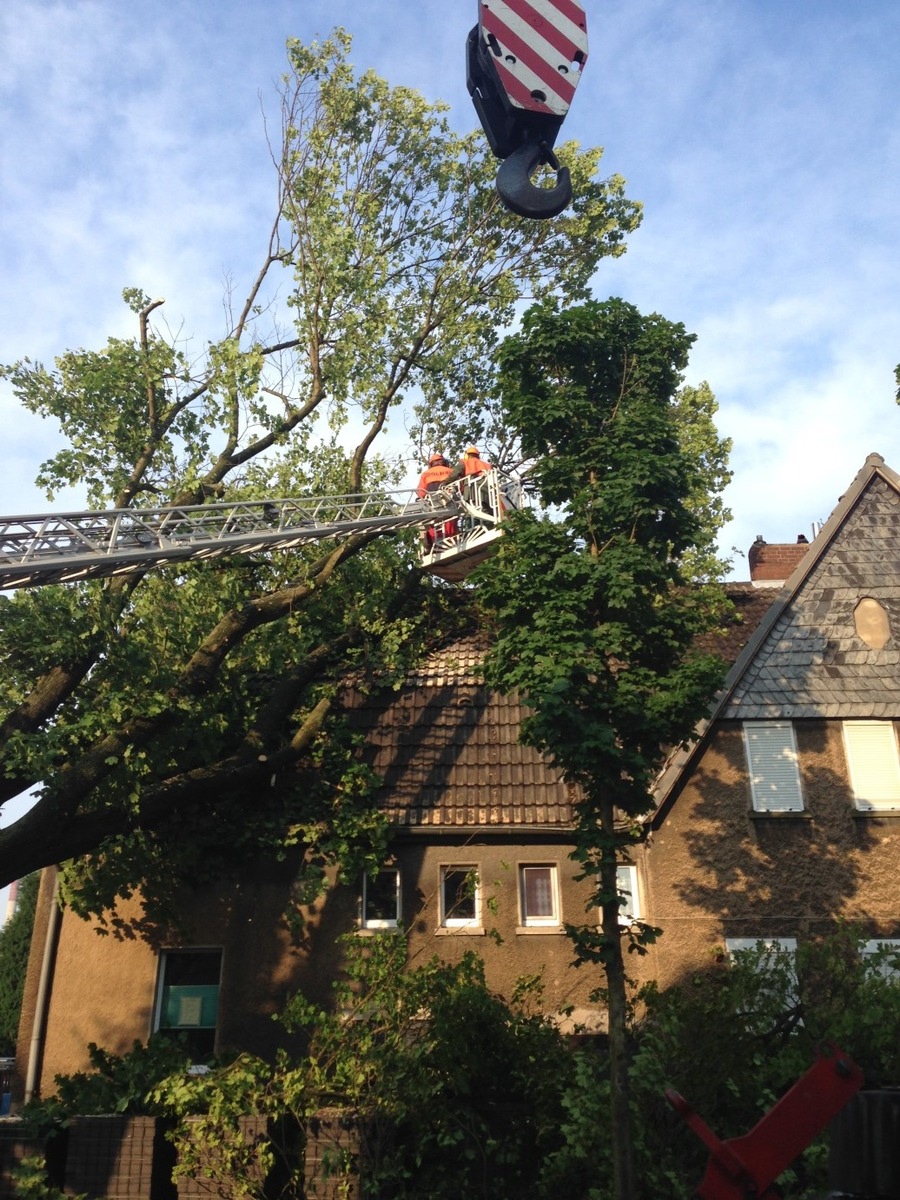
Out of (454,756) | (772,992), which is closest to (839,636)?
(454,756)

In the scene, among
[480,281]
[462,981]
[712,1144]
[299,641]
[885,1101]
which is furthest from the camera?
[480,281]

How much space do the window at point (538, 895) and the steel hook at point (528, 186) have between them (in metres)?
11.4

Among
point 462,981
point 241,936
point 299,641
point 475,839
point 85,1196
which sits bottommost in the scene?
point 85,1196

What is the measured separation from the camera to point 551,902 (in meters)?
15.6

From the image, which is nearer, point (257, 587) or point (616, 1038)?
point (616, 1038)

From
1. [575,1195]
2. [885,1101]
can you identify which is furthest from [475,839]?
[885,1101]

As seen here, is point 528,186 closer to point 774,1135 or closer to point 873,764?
point 774,1135

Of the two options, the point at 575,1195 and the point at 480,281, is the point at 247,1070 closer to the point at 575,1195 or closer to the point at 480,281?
the point at 575,1195

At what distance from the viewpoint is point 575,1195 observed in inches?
410

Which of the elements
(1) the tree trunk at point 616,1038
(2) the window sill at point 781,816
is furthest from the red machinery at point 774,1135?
(2) the window sill at point 781,816

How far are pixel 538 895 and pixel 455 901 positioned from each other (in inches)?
47.2

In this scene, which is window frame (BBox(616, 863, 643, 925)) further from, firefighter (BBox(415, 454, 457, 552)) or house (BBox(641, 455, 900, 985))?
firefighter (BBox(415, 454, 457, 552))

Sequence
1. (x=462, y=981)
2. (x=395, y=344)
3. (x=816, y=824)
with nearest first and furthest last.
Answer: (x=462, y=981) < (x=816, y=824) < (x=395, y=344)

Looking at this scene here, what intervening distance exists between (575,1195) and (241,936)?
258 inches
